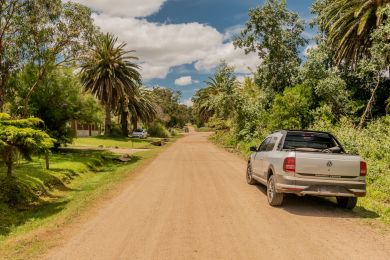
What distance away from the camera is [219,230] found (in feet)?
24.0

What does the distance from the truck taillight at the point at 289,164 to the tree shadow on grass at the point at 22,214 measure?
577cm

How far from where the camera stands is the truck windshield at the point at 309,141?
10422 mm

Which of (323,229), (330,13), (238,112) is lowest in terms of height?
(323,229)

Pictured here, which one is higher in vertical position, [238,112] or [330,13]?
[330,13]

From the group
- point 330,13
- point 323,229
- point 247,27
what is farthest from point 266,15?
point 323,229

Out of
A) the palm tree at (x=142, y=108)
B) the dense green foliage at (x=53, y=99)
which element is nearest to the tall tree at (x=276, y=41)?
the dense green foliage at (x=53, y=99)

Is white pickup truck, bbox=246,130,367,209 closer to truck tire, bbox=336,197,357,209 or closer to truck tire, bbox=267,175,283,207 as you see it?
truck tire, bbox=267,175,283,207

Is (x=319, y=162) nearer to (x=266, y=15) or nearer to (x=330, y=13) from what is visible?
(x=330, y=13)

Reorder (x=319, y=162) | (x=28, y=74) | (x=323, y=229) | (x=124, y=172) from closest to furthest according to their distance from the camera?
(x=323, y=229) < (x=319, y=162) < (x=124, y=172) < (x=28, y=74)

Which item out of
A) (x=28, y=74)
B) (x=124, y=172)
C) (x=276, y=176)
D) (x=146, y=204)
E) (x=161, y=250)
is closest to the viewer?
(x=161, y=250)

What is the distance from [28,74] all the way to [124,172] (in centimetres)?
940

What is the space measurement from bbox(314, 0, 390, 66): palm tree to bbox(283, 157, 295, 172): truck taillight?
14931mm

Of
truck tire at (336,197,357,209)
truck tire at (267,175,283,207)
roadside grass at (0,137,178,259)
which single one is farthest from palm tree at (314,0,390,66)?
roadside grass at (0,137,178,259)

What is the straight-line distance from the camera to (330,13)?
2508cm
